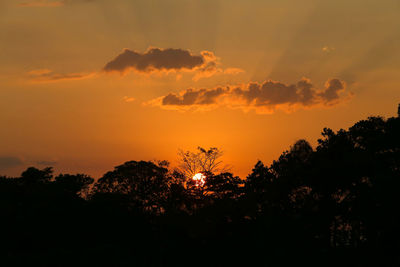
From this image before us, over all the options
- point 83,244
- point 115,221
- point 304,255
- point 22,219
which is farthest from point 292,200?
point 22,219

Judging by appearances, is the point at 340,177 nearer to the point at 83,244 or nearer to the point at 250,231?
the point at 250,231

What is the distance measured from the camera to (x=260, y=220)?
46188 millimetres

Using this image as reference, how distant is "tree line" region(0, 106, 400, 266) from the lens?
3934cm

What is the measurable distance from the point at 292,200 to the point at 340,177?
691 centimetres

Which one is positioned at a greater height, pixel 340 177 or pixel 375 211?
pixel 340 177

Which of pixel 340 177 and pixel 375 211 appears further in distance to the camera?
pixel 340 177

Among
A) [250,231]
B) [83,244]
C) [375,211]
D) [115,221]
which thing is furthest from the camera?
[115,221]

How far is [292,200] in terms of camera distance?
51219mm

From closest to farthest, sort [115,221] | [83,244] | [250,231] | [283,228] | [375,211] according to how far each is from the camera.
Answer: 1. [375,211]
2. [283,228]
3. [250,231]
4. [83,244]
5. [115,221]

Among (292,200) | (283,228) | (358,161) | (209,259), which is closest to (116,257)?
(209,259)

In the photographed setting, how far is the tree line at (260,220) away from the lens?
3934 cm

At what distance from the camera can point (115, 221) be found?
52.6 metres

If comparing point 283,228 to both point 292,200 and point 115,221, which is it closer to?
point 292,200

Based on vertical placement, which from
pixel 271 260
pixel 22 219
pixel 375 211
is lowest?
pixel 271 260
